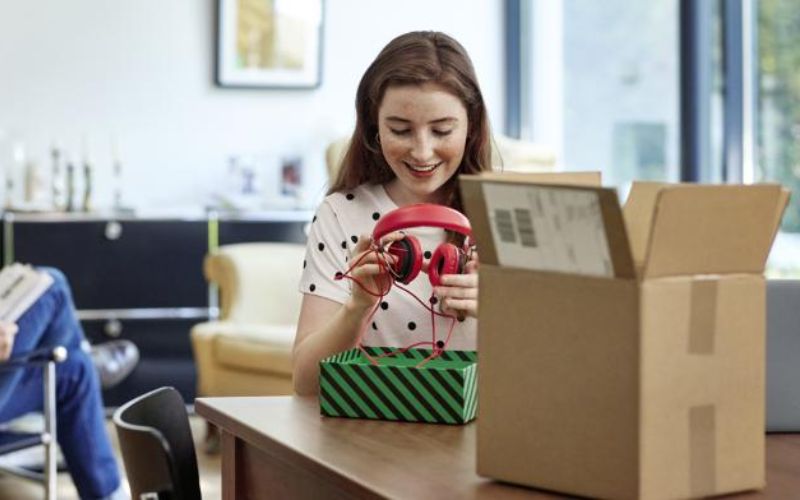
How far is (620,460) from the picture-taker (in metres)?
1.20

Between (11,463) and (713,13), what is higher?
(713,13)

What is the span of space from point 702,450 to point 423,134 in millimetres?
929

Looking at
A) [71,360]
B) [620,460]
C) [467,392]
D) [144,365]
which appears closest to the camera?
[620,460]

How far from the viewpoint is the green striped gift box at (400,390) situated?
1583 mm

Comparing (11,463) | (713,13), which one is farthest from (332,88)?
(11,463)

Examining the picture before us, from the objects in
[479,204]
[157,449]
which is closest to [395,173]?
[157,449]

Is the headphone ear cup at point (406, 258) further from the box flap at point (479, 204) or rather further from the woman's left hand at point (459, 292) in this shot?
the box flap at point (479, 204)

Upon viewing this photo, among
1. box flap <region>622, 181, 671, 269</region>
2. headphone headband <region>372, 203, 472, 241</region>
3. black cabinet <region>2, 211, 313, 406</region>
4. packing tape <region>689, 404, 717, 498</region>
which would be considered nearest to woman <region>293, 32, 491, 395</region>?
headphone headband <region>372, 203, 472, 241</region>

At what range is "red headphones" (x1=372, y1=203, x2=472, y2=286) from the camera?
5.51 ft

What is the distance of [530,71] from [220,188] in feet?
4.94

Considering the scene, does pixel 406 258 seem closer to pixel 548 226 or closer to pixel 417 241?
pixel 417 241

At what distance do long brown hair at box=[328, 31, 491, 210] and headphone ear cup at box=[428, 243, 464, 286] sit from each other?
0.41m

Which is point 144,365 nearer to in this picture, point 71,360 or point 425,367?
point 71,360

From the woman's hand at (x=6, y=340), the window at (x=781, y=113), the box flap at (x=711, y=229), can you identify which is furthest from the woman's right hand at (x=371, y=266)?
the window at (x=781, y=113)
